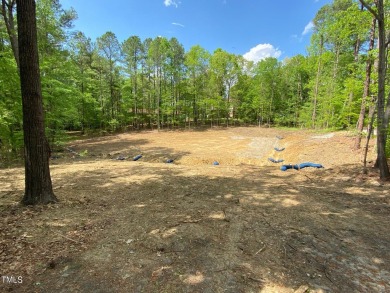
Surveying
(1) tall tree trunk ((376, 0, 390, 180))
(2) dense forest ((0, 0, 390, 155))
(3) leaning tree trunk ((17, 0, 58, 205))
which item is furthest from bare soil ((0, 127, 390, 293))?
(2) dense forest ((0, 0, 390, 155))

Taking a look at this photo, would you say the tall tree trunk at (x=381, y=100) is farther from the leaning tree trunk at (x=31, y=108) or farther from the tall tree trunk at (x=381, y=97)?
the leaning tree trunk at (x=31, y=108)

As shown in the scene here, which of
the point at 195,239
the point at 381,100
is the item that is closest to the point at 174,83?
the point at 381,100

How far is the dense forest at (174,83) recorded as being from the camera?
13.9 metres

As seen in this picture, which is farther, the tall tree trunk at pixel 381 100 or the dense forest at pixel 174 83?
the dense forest at pixel 174 83

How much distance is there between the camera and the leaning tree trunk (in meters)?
3.61

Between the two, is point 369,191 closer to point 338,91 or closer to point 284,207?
point 284,207

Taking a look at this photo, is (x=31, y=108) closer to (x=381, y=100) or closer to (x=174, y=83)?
(x=381, y=100)

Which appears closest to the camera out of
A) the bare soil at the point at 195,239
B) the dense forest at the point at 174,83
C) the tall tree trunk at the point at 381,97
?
the bare soil at the point at 195,239

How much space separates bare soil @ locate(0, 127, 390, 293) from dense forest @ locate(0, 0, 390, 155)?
7.59 metres

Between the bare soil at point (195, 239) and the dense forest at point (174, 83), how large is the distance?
24.9 feet

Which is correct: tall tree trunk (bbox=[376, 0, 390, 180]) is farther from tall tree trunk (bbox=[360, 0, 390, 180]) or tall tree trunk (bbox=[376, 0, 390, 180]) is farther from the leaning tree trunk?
the leaning tree trunk

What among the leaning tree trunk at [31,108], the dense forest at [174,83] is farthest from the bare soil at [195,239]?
the dense forest at [174,83]

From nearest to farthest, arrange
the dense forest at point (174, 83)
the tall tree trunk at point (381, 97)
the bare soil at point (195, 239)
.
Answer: the bare soil at point (195, 239) < the tall tree trunk at point (381, 97) < the dense forest at point (174, 83)

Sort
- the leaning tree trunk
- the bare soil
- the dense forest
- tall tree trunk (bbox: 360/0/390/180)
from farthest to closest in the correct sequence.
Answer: the dense forest < tall tree trunk (bbox: 360/0/390/180) < the leaning tree trunk < the bare soil
